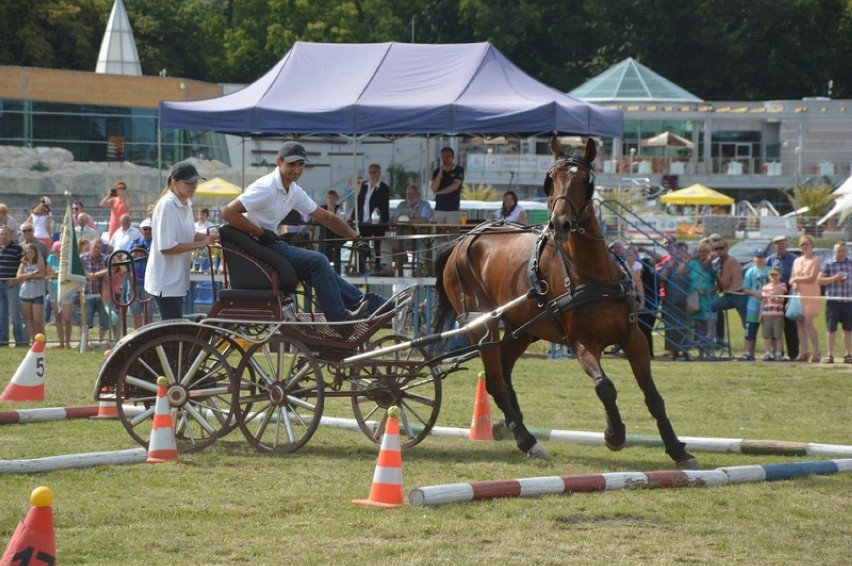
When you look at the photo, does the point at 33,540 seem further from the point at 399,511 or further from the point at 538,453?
the point at 538,453

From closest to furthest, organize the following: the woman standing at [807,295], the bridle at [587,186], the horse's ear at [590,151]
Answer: the bridle at [587,186], the horse's ear at [590,151], the woman standing at [807,295]

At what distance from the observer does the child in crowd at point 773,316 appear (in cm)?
2089

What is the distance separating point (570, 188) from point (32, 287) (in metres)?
13.0

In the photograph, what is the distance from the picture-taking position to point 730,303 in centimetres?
2173

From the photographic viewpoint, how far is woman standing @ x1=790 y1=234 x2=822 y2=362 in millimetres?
20531

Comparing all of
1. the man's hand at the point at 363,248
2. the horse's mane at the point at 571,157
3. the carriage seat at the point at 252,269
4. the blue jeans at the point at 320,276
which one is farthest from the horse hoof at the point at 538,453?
the carriage seat at the point at 252,269

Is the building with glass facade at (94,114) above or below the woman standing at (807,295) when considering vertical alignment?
above

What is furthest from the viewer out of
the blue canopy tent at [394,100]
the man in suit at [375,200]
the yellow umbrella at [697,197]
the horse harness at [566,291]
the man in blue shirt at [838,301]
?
the yellow umbrella at [697,197]

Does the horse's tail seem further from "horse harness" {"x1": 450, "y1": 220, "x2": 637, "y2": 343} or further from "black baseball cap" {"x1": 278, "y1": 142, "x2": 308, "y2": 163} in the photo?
"black baseball cap" {"x1": 278, "y1": 142, "x2": 308, "y2": 163}

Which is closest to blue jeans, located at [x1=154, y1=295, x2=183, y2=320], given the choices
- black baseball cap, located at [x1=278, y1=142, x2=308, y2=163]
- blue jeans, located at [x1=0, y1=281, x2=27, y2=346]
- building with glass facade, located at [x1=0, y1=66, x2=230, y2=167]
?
black baseball cap, located at [x1=278, y1=142, x2=308, y2=163]

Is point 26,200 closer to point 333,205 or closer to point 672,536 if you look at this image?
point 333,205

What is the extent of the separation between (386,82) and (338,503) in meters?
13.3

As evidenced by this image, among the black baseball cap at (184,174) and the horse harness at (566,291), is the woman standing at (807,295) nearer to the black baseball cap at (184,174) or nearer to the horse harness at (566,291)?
the horse harness at (566,291)

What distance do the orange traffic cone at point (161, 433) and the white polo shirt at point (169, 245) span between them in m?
1.38
